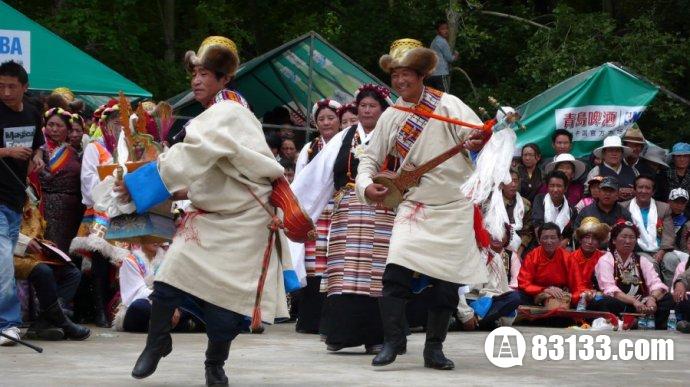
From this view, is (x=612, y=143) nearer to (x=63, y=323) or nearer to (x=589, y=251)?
(x=589, y=251)

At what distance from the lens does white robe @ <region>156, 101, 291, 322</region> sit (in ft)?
24.3

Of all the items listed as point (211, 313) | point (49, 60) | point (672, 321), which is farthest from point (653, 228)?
point (211, 313)

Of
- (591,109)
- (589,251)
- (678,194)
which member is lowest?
(589,251)

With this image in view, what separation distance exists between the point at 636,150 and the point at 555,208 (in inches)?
60.5

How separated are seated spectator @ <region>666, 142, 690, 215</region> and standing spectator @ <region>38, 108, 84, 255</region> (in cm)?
611

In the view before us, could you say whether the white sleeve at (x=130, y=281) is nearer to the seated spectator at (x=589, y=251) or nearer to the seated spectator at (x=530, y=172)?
the seated spectator at (x=589, y=251)

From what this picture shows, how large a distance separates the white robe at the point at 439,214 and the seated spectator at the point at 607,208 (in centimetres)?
517

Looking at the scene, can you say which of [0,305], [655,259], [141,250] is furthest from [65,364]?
[655,259]

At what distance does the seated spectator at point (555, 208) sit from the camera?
13609mm

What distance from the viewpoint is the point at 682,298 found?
12641 mm

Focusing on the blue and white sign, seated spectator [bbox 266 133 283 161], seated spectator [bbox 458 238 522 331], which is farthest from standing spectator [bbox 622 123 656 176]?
the blue and white sign

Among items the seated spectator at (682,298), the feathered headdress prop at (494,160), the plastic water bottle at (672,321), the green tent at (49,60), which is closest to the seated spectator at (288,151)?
the green tent at (49,60)

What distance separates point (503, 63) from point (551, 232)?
419 inches

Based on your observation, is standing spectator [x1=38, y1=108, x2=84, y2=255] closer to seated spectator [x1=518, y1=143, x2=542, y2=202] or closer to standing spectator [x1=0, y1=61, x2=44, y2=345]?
standing spectator [x1=0, y1=61, x2=44, y2=345]
